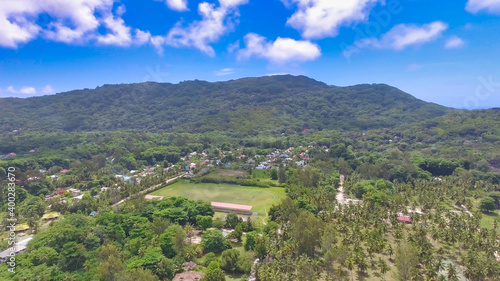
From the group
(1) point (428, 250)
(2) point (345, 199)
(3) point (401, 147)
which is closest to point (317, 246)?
(1) point (428, 250)

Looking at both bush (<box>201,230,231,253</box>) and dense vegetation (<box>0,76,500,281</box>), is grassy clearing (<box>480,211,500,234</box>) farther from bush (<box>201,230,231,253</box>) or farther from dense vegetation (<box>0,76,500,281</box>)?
bush (<box>201,230,231,253</box>)

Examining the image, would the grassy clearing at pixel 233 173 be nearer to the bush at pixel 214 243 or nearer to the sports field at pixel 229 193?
the sports field at pixel 229 193

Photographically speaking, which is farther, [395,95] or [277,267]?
[395,95]

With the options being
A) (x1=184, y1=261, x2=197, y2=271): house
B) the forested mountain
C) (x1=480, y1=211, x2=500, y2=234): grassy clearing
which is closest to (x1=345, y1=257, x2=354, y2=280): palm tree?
(x1=184, y1=261, x2=197, y2=271): house

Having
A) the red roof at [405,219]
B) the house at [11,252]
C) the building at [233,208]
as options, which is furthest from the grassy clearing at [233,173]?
the house at [11,252]

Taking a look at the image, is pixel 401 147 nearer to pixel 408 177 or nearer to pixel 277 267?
pixel 408 177
